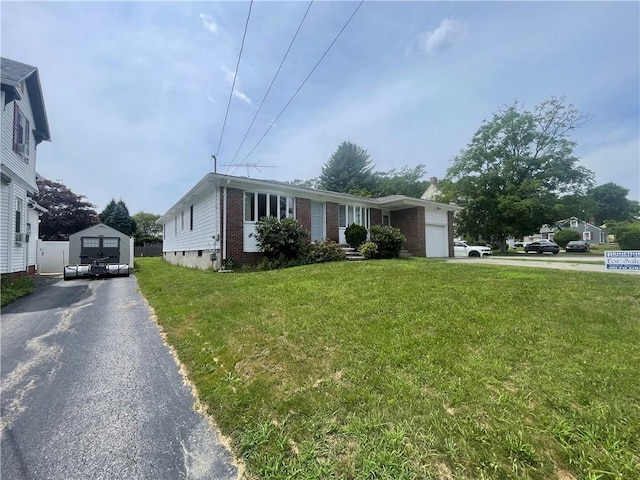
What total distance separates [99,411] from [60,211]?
36.6 meters

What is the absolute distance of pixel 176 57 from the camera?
27.8ft

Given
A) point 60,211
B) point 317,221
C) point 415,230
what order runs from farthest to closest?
point 60,211 < point 415,230 < point 317,221

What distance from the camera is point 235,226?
12219 millimetres

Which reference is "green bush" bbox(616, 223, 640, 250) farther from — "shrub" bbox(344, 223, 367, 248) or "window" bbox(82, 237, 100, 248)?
"window" bbox(82, 237, 100, 248)

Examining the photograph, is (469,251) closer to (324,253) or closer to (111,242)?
(324,253)

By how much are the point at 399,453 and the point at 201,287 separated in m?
7.29

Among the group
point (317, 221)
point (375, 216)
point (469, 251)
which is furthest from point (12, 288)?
point (469, 251)

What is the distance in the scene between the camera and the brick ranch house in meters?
12.1

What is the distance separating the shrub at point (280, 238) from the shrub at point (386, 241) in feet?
13.2

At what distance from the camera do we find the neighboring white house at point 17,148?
9.50 m

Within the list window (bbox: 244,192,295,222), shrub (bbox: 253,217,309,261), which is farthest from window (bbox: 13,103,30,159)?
shrub (bbox: 253,217,309,261)

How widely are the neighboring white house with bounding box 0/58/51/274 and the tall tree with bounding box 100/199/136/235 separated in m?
25.1

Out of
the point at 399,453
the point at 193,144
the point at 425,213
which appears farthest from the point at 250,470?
the point at 425,213

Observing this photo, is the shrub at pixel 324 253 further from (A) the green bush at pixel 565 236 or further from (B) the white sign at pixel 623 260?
(A) the green bush at pixel 565 236
